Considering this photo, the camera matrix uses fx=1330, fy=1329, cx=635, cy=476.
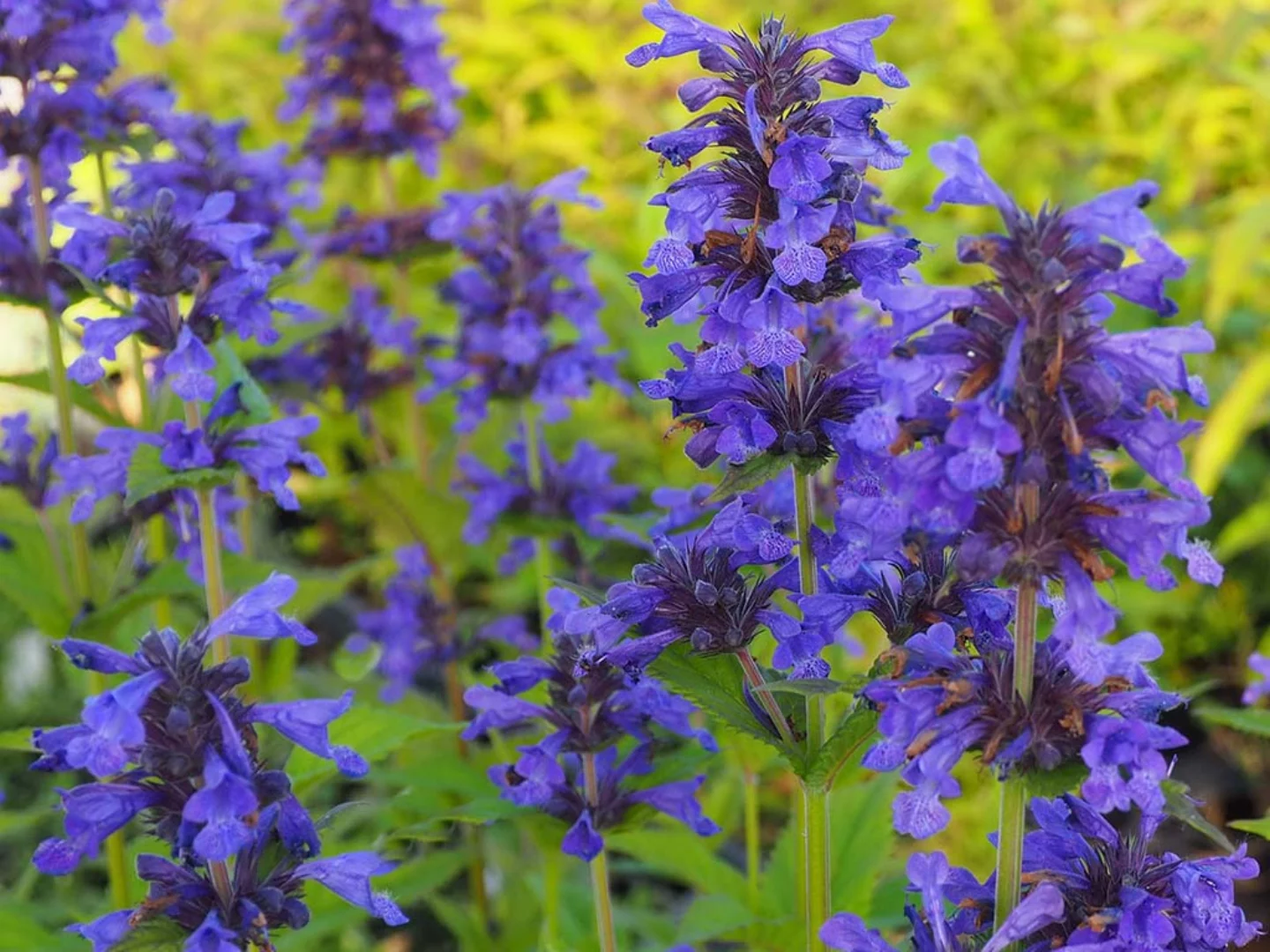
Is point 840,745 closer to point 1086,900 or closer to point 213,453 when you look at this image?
point 1086,900

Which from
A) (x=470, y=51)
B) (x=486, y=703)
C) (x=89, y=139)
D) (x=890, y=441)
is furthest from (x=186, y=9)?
(x=890, y=441)

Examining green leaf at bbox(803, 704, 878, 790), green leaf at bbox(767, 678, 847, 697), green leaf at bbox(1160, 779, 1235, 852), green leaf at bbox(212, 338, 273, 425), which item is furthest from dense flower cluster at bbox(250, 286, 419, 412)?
green leaf at bbox(1160, 779, 1235, 852)

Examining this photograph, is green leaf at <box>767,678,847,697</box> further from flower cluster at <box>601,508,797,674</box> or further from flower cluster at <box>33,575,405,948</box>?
flower cluster at <box>33,575,405,948</box>

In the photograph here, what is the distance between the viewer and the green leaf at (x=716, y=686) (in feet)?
5.97

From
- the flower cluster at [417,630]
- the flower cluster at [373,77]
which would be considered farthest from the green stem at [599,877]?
the flower cluster at [373,77]

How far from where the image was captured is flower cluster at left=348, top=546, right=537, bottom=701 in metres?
3.75

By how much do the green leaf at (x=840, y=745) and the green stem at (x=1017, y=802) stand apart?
0.21 meters

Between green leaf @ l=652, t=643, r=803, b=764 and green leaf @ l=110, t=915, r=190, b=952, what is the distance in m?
0.74

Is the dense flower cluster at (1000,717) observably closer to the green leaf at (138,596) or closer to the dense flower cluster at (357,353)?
the green leaf at (138,596)

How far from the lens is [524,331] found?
132 inches

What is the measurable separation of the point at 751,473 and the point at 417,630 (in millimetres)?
2269

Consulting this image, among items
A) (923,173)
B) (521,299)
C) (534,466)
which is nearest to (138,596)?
(534,466)

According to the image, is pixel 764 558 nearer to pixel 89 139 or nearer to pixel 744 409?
pixel 744 409

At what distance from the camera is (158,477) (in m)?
2.33
